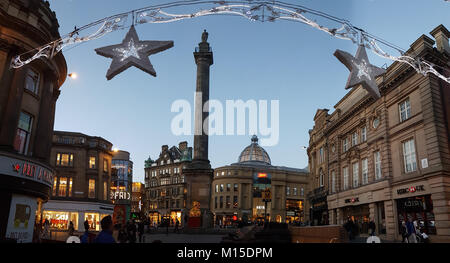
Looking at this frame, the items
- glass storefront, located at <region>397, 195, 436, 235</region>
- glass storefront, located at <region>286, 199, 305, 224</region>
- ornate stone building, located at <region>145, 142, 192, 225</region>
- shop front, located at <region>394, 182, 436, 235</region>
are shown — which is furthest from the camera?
glass storefront, located at <region>286, 199, 305, 224</region>

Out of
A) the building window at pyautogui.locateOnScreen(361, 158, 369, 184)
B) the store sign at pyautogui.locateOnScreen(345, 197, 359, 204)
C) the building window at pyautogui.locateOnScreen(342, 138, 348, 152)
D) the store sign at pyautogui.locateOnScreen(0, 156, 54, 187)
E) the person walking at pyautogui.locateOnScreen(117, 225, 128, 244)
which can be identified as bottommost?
the person walking at pyautogui.locateOnScreen(117, 225, 128, 244)

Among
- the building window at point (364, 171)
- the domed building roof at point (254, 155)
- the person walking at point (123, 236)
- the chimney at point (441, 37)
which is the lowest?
the person walking at point (123, 236)

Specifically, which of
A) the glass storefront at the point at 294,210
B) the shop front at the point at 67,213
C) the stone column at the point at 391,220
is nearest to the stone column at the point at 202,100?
the stone column at the point at 391,220

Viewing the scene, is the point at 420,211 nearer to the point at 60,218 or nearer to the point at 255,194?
the point at 60,218

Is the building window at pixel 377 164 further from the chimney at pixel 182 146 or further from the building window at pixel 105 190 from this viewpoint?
the chimney at pixel 182 146

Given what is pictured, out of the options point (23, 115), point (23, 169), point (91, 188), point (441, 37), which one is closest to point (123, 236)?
point (23, 169)

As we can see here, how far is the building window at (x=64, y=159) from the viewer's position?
51.2m

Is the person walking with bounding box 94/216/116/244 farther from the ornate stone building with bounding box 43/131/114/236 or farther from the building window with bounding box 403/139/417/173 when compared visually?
the ornate stone building with bounding box 43/131/114/236

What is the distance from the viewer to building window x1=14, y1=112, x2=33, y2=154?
67.5 feet

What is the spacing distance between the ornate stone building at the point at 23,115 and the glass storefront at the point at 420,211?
26.5 meters

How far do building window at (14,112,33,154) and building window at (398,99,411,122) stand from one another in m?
28.9

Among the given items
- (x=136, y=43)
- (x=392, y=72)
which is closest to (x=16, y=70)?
(x=136, y=43)

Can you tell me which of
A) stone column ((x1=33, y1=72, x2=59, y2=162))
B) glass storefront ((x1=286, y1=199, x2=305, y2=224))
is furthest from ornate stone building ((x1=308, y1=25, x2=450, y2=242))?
glass storefront ((x1=286, y1=199, x2=305, y2=224))
